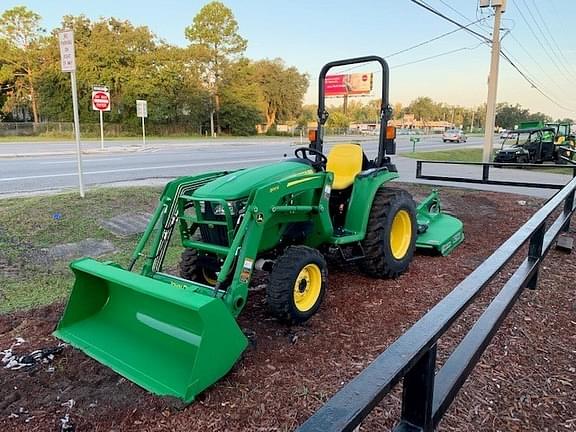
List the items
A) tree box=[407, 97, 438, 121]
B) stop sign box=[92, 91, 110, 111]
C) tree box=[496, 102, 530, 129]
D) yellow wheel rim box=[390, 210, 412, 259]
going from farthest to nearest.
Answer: tree box=[407, 97, 438, 121]
tree box=[496, 102, 530, 129]
stop sign box=[92, 91, 110, 111]
yellow wheel rim box=[390, 210, 412, 259]

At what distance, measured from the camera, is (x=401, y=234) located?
477cm

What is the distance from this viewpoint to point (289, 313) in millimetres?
3135

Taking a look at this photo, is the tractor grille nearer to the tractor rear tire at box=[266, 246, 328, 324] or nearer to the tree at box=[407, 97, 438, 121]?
the tractor rear tire at box=[266, 246, 328, 324]

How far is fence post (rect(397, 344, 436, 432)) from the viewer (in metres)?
1.39

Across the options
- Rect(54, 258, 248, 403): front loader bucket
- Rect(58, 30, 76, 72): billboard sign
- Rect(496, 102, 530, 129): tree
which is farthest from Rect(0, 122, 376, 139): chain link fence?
Rect(496, 102, 530, 129): tree

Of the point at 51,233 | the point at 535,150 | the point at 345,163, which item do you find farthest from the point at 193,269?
the point at 535,150

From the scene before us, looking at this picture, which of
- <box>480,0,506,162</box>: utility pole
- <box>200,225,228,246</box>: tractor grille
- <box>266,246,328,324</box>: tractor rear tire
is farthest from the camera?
<box>480,0,506,162</box>: utility pole

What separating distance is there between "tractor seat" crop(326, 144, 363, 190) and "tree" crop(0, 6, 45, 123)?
41484mm

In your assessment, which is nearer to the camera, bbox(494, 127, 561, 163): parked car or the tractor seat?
the tractor seat

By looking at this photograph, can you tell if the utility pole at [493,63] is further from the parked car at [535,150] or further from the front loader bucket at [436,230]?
the front loader bucket at [436,230]

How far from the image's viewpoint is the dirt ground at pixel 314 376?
2.31 metres

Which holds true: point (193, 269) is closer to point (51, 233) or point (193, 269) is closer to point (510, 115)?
point (51, 233)

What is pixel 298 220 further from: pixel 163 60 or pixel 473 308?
pixel 163 60

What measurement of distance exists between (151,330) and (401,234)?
287 centimetres
